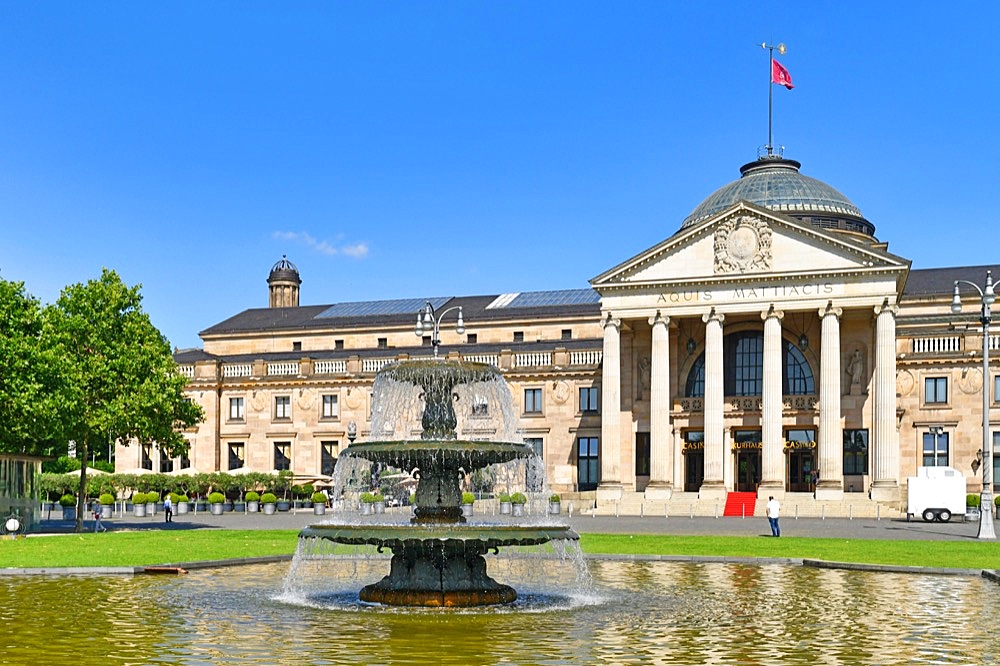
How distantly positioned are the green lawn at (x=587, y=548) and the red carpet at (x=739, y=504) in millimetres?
24546

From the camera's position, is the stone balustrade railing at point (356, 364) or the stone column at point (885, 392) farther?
the stone balustrade railing at point (356, 364)

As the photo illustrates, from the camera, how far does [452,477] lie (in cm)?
2178

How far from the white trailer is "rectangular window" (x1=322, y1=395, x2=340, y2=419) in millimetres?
41276

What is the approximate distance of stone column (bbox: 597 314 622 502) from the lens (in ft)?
245

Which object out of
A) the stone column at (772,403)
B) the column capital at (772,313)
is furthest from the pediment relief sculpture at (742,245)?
the stone column at (772,403)

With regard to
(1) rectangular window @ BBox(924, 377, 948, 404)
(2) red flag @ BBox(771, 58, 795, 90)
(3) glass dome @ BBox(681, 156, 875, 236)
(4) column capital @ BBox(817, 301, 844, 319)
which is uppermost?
(2) red flag @ BBox(771, 58, 795, 90)

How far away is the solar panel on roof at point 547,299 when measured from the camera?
98.0 metres

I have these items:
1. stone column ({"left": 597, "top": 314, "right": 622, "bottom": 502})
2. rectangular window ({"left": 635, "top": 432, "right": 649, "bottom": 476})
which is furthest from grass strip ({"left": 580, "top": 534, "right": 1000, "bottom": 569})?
rectangular window ({"left": 635, "top": 432, "right": 649, "bottom": 476})

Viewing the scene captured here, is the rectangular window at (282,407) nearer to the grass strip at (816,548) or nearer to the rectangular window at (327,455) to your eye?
the rectangular window at (327,455)

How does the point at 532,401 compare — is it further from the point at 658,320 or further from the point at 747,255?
the point at 747,255

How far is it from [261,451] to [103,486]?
13.8m

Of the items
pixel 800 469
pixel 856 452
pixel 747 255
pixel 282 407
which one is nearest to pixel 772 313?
pixel 747 255

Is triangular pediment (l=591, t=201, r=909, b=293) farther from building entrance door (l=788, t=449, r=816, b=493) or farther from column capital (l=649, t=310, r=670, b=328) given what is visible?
building entrance door (l=788, t=449, r=816, b=493)

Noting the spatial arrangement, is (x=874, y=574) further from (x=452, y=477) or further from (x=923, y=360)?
(x=923, y=360)
